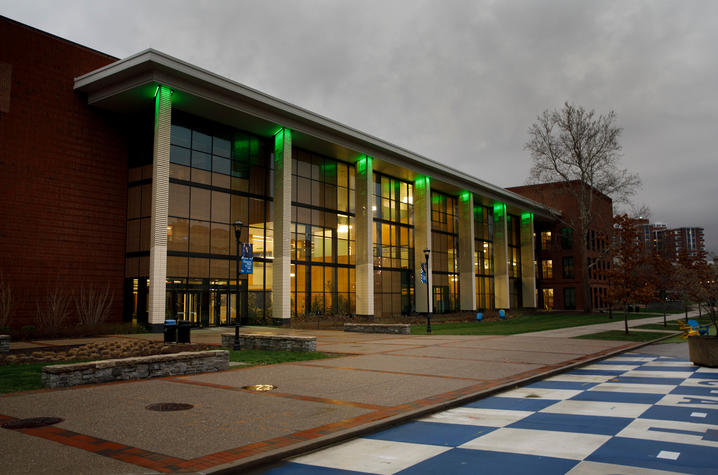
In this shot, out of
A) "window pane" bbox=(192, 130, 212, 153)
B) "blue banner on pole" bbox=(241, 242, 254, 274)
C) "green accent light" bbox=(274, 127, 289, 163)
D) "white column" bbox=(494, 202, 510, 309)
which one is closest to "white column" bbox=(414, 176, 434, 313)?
"white column" bbox=(494, 202, 510, 309)

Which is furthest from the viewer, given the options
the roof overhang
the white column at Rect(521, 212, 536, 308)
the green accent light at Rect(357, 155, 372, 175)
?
Answer: the white column at Rect(521, 212, 536, 308)

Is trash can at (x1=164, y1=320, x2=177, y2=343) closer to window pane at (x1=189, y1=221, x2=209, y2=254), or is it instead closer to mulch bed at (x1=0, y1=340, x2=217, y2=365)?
mulch bed at (x1=0, y1=340, x2=217, y2=365)

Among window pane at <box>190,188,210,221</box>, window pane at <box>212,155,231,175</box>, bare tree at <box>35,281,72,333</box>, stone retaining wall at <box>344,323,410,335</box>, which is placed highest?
window pane at <box>212,155,231,175</box>

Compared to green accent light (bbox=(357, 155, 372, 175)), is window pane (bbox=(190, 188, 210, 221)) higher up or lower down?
lower down

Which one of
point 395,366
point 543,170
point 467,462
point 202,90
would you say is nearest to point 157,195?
point 202,90

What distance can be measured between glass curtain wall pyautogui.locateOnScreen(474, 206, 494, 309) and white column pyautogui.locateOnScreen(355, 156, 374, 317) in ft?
71.4

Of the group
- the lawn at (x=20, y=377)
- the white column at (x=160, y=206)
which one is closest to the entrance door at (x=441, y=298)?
the white column at (x=160, y=206)

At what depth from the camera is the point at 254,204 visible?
125 ft

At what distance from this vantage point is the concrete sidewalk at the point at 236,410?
623 cm

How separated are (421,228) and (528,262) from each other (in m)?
26.5

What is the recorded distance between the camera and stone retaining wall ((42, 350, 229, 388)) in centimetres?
1103

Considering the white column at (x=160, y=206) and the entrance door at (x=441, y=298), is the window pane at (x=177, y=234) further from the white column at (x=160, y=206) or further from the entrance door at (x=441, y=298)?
the entrance door at (x=441, y=298)

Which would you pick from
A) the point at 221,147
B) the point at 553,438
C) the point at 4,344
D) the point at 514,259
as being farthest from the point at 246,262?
the point at 514,259

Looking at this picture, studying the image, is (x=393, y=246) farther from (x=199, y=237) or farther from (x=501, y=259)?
(x=501, y=259)
